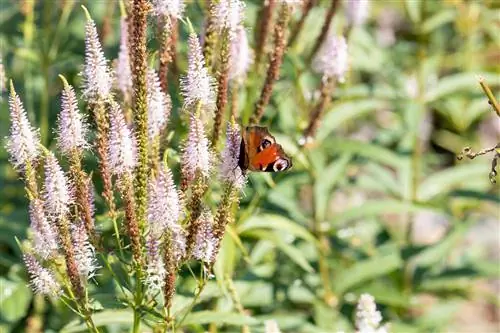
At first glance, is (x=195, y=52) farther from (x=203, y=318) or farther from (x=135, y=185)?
(x=203, y=318)

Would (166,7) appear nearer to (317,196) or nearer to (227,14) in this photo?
(227,14)

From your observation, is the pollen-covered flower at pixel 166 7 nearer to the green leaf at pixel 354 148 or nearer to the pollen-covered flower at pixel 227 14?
the pollen-covered flower at pixel 227 14

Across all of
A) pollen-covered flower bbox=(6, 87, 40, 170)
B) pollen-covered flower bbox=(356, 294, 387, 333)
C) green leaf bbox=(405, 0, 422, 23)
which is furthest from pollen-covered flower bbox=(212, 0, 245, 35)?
green leaf bbox=(405, 0, 422, 23)

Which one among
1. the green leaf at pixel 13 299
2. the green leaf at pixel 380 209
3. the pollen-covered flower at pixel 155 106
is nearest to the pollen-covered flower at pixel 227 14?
the pollen-covered flower at pixel 155 106

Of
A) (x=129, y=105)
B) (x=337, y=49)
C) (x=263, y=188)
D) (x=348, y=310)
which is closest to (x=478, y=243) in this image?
(x=348, y=310)

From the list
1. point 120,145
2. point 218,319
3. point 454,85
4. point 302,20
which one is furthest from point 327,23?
point 454,85
